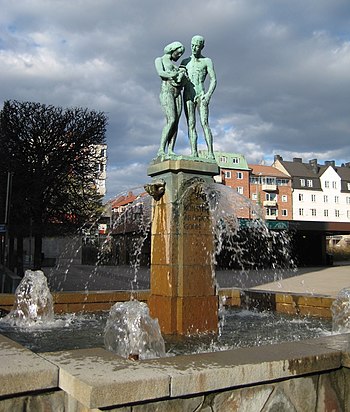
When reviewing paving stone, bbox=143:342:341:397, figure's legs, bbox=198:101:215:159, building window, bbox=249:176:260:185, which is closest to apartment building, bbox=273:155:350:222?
building window, bbox=249:176:260:185

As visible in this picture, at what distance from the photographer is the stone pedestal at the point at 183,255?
7.54 meters

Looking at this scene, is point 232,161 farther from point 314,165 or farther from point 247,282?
point 247,282

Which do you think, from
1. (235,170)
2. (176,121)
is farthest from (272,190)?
(176,121)

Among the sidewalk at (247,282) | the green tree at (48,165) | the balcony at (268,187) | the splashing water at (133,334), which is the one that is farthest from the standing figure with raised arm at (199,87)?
the balcony at (268,187)

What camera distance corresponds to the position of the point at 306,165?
91500 mm

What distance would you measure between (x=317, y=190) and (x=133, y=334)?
284ft

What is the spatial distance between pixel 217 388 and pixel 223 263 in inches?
1371

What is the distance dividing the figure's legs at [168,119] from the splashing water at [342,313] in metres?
3.73

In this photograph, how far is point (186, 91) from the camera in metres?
8.62

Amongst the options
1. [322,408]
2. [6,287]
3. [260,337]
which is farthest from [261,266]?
[322,408]

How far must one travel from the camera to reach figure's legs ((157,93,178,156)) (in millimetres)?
8312

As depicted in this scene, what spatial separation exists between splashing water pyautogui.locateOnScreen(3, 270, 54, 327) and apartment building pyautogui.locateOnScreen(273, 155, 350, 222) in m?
80.4

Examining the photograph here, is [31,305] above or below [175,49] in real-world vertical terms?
below

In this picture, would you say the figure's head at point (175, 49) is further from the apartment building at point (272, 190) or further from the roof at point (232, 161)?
the apartment building at point (272, 190)
